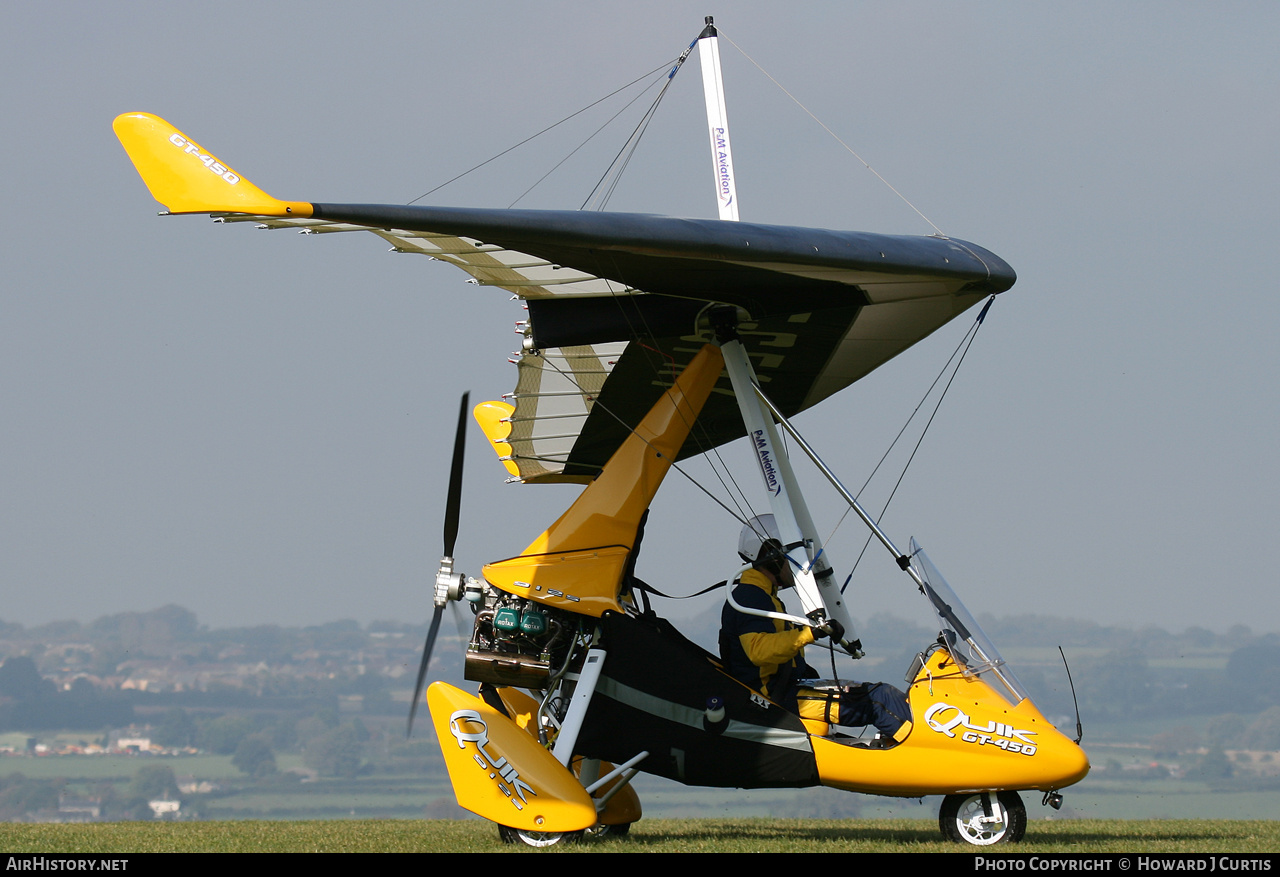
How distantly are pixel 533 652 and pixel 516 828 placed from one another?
5.01 feet

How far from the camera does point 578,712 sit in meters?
11.4

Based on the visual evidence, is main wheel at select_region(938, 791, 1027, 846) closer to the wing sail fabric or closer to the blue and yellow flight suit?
the blue and yellow flight suit

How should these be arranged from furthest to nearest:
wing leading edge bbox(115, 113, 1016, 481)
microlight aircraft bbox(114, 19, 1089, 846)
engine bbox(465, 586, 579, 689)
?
engine bbox(465, 586, 579, 689), microlight aircraft bbox(114, 19, 1089, 846), wing leading edge bbox(115, 113, 1016, 481)

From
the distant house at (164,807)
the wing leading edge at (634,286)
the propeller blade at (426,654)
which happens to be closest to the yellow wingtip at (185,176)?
the wing leading edge at (634,286)

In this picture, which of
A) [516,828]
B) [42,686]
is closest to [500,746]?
[516,828]

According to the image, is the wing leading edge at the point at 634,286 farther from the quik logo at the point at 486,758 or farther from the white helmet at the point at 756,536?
the quik logo at the point at 486,758

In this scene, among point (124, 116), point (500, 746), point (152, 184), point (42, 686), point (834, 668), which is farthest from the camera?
point (42, 686)

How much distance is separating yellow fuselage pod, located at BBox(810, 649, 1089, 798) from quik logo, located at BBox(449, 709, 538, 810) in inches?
101

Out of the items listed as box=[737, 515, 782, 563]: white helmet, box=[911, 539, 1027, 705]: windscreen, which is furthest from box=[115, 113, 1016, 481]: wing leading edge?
box=[911, 539, 1027, 705]: windscreen

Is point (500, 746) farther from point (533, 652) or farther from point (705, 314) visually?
point (705, 314)

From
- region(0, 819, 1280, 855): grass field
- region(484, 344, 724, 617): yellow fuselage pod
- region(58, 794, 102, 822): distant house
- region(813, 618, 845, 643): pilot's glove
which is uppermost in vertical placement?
region(484, 344, 724, 617): yellow fuselage pod

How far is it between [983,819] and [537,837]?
3.76m

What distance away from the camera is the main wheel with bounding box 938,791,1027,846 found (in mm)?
10938

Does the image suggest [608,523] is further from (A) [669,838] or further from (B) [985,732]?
(B) [985,732]
